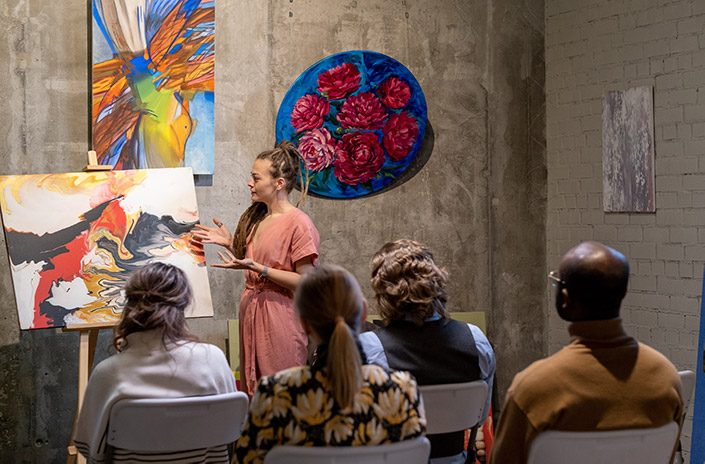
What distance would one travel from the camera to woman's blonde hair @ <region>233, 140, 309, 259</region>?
4.33 meters

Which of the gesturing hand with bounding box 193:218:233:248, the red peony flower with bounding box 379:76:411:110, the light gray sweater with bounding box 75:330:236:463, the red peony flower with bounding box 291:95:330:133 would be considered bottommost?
the light gray sweater with bounding box 75:330:236:463

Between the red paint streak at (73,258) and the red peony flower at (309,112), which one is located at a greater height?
the red peony flower at (309,112)

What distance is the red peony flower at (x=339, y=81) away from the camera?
5.32 metres

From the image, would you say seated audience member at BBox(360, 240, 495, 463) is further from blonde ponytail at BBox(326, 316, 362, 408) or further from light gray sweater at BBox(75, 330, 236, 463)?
blonde ponytail at BBox(326, 316, 362, 408)

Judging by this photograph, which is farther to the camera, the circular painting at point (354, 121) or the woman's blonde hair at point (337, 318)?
the circular painting at point (354, 121)

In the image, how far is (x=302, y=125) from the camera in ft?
17.3

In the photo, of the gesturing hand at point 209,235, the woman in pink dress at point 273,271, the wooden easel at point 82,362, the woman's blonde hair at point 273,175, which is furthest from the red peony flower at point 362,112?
the wooden easel at point 82,362

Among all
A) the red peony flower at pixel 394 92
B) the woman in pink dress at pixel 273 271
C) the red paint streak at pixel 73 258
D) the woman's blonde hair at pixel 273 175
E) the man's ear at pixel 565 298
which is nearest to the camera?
the man's ear at pixel 565 298

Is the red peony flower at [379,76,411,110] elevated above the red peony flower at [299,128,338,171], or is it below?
above

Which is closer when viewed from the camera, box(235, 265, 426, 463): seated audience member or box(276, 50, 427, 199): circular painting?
box(235, 265, 426, 463): seated audience member

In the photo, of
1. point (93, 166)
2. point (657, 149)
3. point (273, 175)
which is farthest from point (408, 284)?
point (657, 149)

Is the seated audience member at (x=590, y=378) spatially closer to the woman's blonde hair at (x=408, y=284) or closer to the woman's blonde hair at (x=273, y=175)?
the woman's blonde hair at (x=408, y=284)

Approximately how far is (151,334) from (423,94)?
3157 millimetres

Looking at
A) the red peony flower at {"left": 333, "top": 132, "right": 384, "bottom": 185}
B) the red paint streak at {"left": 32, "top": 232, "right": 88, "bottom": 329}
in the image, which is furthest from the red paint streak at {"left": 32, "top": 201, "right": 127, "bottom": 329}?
the red peony flower at {"left": 333, "top": 132, "right": 384, "bottom": 185}
